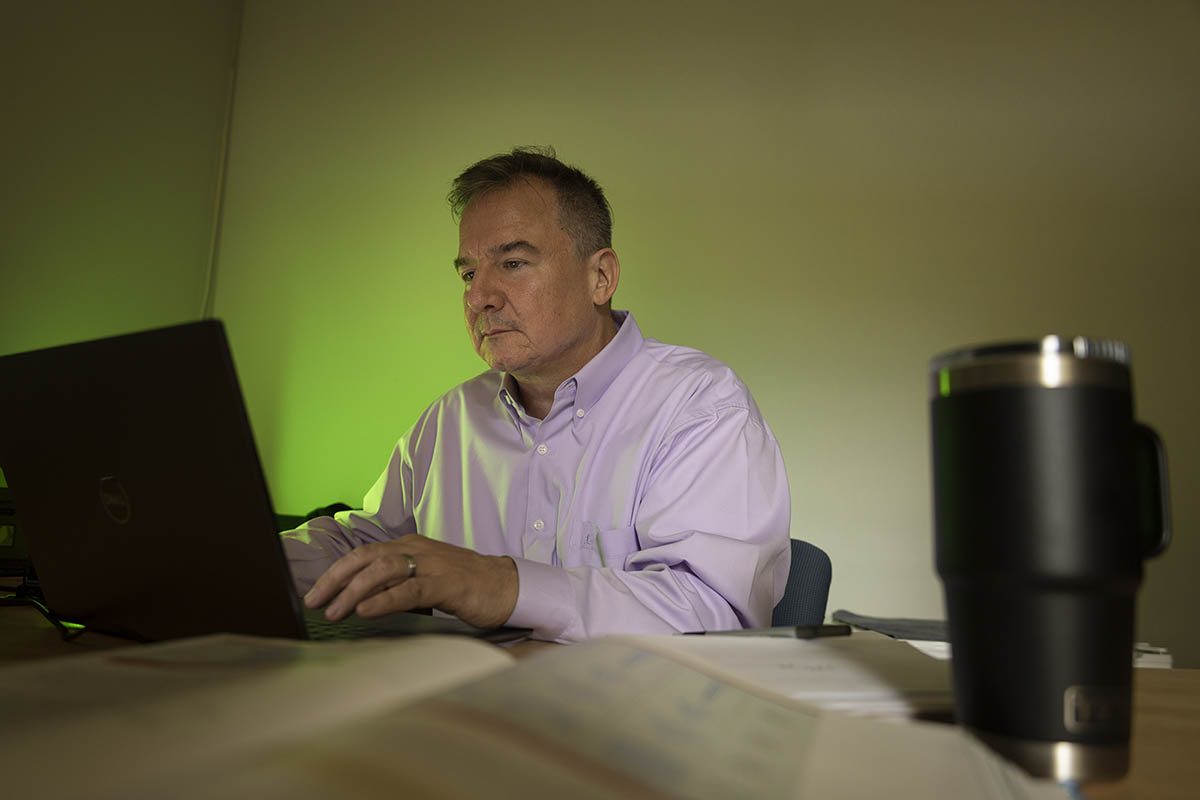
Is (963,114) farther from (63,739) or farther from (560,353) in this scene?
(63,739)

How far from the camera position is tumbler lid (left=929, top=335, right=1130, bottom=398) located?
396 millimetres

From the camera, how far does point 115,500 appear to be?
74 cm

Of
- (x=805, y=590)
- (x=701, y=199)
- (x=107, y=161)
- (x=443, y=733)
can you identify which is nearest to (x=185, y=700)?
(x=443, y=733)

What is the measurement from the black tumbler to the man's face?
1.21 m

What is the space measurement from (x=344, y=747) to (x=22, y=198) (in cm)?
285

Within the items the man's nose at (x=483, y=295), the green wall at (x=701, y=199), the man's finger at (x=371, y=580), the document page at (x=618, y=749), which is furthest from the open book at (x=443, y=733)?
the green wall at (x=701, y=199)

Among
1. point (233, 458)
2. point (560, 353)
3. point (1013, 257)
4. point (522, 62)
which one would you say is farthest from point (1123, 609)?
point (522, 62)

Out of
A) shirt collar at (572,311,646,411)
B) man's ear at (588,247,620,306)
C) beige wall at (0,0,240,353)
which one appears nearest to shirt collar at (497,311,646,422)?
shirt collar at (572,311,646,411)

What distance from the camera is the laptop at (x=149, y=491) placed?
63cm

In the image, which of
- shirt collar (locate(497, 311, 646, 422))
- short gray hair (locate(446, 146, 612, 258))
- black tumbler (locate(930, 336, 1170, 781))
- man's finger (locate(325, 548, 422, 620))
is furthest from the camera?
short gray hair (locate(446, 146, 612, 258))

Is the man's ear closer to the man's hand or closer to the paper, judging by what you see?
the man's hand

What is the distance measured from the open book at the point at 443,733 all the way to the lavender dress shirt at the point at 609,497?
481 millimetres

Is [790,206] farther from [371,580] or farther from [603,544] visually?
[371,580]

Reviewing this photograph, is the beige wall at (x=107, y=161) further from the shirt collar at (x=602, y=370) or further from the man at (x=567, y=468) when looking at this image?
the shirt collar at (x=602, y=370)
